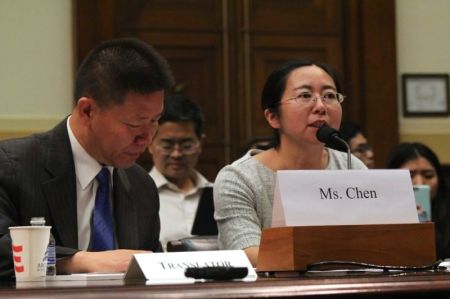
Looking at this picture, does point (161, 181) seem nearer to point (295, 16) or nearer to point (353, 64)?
point (295, 16)

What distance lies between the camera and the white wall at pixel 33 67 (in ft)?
18.2

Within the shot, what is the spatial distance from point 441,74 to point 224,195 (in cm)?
328

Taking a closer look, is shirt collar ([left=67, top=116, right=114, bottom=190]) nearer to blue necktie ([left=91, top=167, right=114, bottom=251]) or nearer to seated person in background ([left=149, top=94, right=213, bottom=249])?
blue necktie ([left=91, top=167, right=114, bottom=251])

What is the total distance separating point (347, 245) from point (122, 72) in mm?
826

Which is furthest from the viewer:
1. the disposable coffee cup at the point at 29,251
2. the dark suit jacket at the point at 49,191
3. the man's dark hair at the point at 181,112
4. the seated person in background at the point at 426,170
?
the man's dark hair at the point at 181,112

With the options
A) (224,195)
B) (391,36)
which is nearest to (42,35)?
(391,36)

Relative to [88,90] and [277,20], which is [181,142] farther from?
[88,90]

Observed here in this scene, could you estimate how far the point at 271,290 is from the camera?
1551mm

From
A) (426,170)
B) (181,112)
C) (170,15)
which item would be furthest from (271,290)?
(170,15)

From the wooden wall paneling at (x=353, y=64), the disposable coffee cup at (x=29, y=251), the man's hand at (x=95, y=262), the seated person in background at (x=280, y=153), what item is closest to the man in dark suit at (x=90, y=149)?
the man's hand at (x=95, y=262)

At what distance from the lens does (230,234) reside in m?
3.15

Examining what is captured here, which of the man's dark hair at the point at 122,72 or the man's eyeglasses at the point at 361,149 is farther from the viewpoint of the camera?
the man's eyeglasses at the point at 361,149

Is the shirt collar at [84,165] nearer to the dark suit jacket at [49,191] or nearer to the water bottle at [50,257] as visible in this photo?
the dark suit jacket at [49,191]

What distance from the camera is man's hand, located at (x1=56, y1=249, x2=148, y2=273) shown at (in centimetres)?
229
